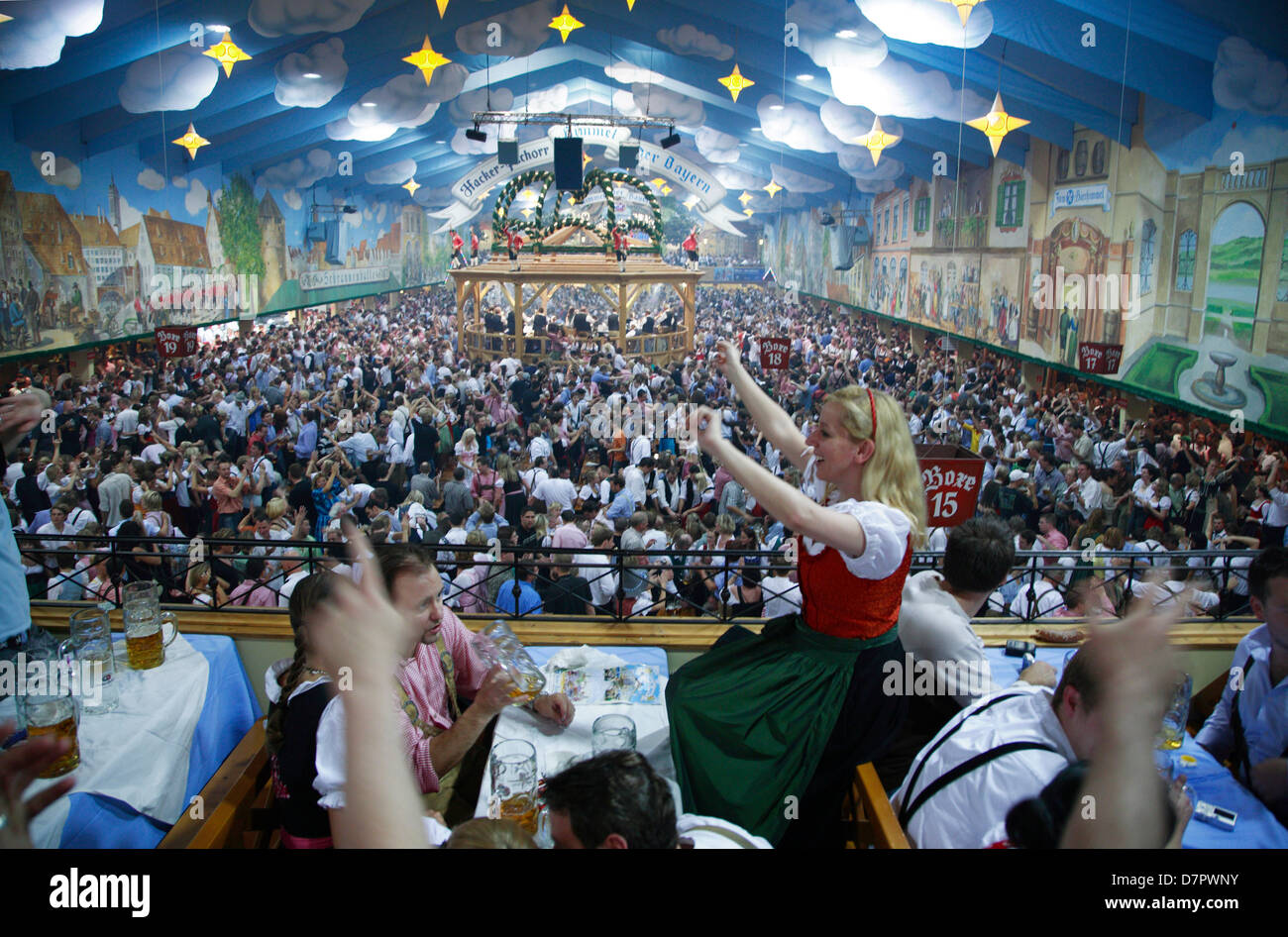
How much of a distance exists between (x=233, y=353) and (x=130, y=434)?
539 centimetres

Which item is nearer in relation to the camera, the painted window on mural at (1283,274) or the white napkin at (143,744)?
the white napkin at (143,744)

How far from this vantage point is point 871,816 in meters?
1.74

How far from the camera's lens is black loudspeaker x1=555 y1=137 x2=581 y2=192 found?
15.0 meters

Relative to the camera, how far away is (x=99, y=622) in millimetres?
2283

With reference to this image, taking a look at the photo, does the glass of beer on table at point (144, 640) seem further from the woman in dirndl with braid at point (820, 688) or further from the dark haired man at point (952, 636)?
the dark haired man at point (952, 636)

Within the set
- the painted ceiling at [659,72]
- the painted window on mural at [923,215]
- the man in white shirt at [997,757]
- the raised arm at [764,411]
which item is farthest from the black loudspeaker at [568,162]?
the man in white shirt at [997,757]

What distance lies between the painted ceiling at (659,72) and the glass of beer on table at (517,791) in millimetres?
7811

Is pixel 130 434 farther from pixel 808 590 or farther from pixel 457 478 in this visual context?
pixel 808 590

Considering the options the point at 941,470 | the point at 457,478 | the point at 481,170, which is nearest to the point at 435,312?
the point at 481,170

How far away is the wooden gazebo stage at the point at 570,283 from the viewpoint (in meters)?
14.7

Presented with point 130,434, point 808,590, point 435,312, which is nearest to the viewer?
point 808,590

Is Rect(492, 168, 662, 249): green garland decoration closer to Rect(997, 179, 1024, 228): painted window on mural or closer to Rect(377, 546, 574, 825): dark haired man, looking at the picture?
Rect(997, 179, 1024, 228): painted window on mural
